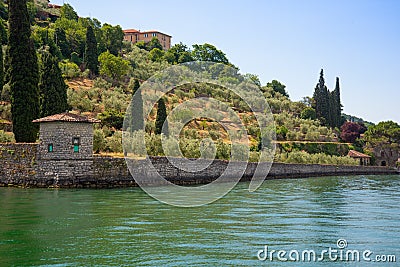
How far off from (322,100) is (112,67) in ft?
114

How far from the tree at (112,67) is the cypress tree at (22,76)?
35.7 metres

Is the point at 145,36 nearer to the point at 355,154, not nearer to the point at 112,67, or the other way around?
the point at 112,67

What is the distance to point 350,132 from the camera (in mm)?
80375

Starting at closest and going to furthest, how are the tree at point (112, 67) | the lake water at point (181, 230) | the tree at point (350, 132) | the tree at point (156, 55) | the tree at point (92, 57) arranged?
the lake water at point (181, 230), the tree at point (112, 67), the tree at point (92, 57), the tree at point (350, 132), the tree at point (156, 55)

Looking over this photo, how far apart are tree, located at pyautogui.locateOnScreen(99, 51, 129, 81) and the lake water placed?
46352 millimetres

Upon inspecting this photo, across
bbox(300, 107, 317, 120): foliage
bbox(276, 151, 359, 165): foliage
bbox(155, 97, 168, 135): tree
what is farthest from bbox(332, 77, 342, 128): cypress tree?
bbox(155, 97, 168, 135): tree

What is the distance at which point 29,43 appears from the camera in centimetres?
3178

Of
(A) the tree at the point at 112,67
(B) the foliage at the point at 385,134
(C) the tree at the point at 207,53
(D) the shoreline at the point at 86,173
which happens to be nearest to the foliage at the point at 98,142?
(D) the shoreline at the point at 86,173

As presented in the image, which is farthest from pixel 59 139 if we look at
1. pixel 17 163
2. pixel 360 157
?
pixel 360 157

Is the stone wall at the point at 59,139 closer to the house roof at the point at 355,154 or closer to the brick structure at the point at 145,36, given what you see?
the house roof at the point at 355,154

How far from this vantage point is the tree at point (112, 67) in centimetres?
6794

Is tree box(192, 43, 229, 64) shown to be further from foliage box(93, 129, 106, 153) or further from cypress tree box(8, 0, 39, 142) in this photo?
cypress tree box(8, 0, 39, 142)

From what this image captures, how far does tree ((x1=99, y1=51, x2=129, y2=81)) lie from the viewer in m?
67.9

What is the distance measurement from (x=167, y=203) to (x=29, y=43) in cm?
1588
